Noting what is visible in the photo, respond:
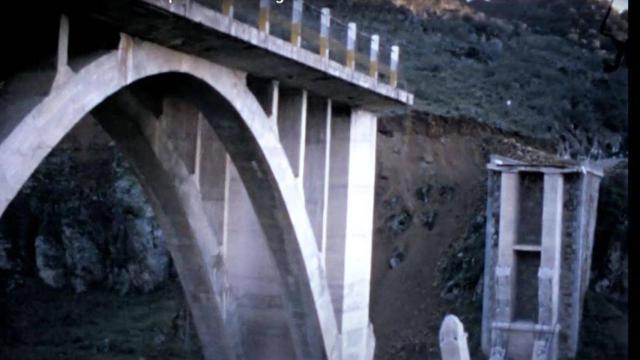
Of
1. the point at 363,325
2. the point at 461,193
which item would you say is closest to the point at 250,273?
the point at 363,325

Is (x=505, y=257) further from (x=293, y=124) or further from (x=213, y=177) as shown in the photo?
(x=213, y=177)

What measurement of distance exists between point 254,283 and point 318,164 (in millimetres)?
2356

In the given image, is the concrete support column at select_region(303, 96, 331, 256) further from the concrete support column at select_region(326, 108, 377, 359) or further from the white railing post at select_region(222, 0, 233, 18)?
the white railing post at select_region(222, 0, 233, 18)

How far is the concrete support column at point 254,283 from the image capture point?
18.6 m

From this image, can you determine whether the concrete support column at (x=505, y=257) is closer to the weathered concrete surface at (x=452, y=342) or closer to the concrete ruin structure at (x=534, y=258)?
the concrete ruin structure at (x=534, y=258)

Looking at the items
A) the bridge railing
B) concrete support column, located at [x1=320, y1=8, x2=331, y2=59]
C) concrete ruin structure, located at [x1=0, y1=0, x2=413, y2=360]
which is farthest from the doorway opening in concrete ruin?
concrete support column, located at [x1=320, y1=8, x2=331, y2=59]

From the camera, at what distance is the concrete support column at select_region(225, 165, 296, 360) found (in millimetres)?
18578

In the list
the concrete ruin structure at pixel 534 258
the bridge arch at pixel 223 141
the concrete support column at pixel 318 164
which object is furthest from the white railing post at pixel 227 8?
the concrete ruin structure at pixel 534 258

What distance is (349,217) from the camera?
19547mm

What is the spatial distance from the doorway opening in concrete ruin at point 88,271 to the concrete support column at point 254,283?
8.25 meters

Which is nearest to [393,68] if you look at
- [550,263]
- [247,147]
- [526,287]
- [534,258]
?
[247,147]

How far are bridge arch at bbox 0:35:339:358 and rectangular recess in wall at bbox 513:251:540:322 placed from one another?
27.6 ft

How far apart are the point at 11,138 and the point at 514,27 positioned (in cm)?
5245

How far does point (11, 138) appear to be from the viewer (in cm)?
1048
